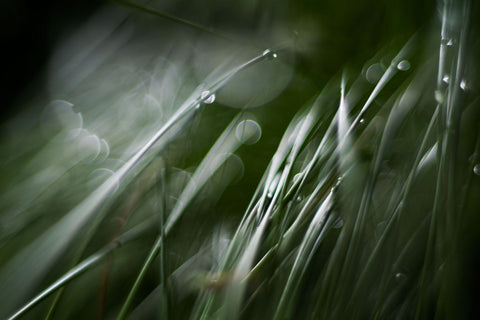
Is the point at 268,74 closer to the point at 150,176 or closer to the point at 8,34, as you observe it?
the point at 150,176

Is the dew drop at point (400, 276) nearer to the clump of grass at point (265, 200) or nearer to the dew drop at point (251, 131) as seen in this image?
the clump of grass at point (265, 200)

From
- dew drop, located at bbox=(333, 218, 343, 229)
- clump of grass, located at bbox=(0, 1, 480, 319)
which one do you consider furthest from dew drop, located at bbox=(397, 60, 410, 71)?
dew drop, located at bbox=(333, 218, 343, 229)

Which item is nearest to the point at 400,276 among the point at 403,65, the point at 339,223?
the point at 339,223

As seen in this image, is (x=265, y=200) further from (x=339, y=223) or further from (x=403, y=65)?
(x=403, y=65)

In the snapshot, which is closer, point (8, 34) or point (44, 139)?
point (44, 139)

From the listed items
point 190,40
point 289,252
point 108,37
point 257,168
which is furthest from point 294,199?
point 108,37

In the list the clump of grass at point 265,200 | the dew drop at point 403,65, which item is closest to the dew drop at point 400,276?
the clump of grass at point 265,200

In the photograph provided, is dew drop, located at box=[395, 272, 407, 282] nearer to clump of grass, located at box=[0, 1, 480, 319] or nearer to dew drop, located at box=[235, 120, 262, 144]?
clump of grass, located at box=[0, 1, 480, 319]

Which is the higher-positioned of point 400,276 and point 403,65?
point 403,65
